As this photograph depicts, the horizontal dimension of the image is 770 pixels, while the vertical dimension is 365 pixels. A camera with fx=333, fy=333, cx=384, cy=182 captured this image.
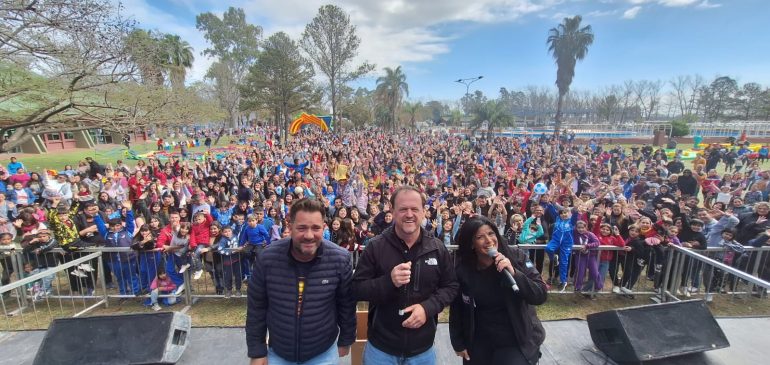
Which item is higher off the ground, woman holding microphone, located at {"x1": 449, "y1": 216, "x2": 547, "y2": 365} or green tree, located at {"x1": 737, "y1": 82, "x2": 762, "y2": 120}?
green tree, located at {"x1": 737, "y1": 82, "x2": 762, "y2": 120}

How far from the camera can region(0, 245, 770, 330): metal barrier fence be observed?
5.05m

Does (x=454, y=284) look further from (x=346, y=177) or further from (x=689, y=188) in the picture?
(x=689, y=188)

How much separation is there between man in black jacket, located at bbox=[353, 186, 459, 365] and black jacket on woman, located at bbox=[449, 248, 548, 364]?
168mm

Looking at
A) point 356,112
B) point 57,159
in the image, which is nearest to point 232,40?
point 356,112

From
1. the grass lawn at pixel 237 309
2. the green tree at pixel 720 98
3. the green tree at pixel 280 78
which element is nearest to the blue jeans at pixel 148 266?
the grass lawn at pixel 237 309

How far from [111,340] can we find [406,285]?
328cm

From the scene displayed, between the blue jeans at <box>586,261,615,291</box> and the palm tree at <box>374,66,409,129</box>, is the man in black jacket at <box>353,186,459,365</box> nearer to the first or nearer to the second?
the blue jeans at <box>586,261,615,291</box>

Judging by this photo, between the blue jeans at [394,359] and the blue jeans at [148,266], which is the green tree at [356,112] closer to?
the blue jeans at [148,266]

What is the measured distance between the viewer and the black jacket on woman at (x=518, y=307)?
2.25m

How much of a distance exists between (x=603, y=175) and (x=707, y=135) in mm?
41314

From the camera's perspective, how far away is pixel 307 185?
985 centimetres

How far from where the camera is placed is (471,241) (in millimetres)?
2355

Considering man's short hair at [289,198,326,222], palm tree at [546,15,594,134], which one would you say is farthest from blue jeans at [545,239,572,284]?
palm tree at [546,15,594,134]

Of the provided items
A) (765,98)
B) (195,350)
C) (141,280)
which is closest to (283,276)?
(195,350)
